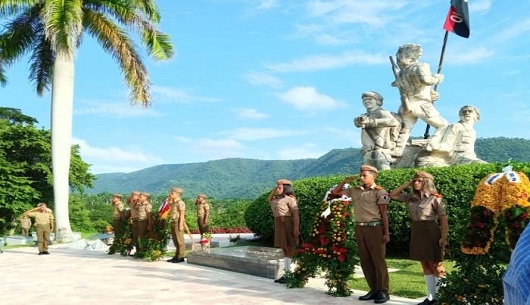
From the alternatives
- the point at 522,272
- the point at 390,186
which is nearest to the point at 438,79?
the point at 390,186

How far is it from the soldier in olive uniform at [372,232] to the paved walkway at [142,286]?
0.24 metres

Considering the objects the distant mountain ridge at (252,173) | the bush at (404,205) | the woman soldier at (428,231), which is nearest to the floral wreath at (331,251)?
the woman soldier at (428,231)

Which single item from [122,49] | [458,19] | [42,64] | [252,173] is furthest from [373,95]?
[252,173]

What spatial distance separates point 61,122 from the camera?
1662 centimetres

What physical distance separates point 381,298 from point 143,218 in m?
7.29

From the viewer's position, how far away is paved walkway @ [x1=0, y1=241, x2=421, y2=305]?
6.91 meters

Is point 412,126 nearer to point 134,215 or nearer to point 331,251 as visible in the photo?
point 331,251

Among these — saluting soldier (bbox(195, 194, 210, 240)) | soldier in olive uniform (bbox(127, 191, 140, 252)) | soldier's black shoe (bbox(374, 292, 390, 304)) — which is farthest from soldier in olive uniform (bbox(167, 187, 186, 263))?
soldier's black shoe (bbox(374, 292, 390, 304))

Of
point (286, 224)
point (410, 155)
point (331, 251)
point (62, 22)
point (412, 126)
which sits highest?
point (62, 22)

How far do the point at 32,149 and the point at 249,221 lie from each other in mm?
15196

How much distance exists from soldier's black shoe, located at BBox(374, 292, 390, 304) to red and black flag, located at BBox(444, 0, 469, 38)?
8.69 m

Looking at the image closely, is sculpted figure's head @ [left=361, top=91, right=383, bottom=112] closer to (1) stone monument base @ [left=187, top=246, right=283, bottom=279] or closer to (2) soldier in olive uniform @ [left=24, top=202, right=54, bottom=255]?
(1) stone monument base @ [left=187, top=246, right=283, bottom=279]

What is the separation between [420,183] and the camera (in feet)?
21.0

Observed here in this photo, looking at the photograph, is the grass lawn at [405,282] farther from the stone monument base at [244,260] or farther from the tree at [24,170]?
the tree at [24,170]
